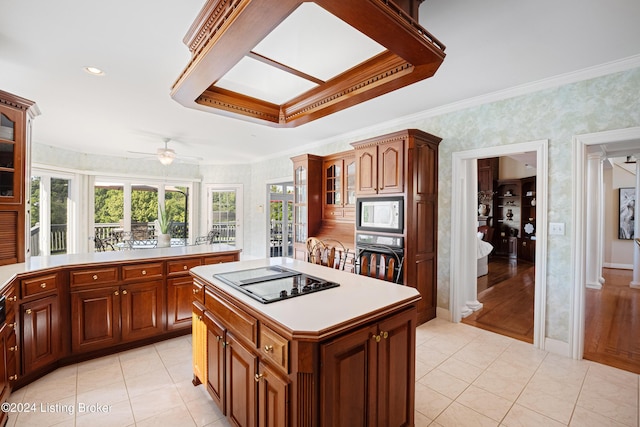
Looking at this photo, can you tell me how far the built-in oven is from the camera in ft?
10.9

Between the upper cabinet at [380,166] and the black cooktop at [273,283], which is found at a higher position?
the upper cabinet at [380,166]

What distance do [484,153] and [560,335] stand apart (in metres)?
2.01


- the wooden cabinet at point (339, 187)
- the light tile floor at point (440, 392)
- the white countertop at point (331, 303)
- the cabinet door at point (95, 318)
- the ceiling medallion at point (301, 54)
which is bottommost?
the light tile floor at point (440, 392)

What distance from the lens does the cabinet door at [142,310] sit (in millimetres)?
2787

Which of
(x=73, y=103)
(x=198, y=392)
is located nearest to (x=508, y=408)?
(x=198, y=392)

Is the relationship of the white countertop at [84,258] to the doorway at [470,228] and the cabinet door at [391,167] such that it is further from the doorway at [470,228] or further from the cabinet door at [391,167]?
the doorway at [470,228]

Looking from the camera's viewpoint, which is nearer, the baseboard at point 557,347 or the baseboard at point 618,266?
the baseboard at point 557,347

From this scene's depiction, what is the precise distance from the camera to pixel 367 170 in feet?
12.2

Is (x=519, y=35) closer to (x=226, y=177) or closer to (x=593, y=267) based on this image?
(x=593, y=267)

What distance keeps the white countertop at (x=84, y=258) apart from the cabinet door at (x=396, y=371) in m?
2.40


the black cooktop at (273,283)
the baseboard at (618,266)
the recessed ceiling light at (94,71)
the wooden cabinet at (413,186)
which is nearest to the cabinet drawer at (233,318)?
the black cooktop at (273,283)

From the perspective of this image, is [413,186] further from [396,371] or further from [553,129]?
[396,371]

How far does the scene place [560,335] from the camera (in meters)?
2.83

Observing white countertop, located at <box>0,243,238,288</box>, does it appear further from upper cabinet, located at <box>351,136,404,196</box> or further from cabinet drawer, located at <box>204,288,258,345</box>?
upper cabinet, located at <box>351,136,404,196</box>
